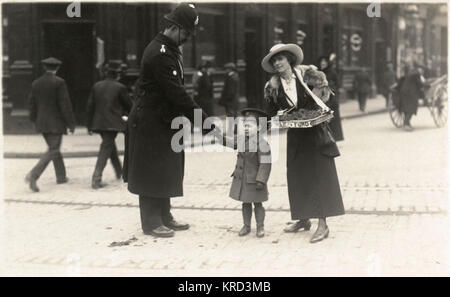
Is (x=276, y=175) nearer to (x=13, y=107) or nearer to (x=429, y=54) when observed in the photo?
(x=13, y=107)

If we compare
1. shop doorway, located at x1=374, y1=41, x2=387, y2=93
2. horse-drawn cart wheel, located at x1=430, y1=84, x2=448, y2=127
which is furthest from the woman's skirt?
shop doorway, located at x1=374, y1=41, x2=387, y2=93

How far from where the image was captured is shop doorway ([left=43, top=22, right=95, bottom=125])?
1767cm

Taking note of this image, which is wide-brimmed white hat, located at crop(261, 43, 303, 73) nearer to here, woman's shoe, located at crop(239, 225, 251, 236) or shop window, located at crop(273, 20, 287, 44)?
woman's shoe, located at crop(239, 225, 251, 236)

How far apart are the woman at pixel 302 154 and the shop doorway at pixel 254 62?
1706 cm

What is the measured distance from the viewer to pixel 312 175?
658cm

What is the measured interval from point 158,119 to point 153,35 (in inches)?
470

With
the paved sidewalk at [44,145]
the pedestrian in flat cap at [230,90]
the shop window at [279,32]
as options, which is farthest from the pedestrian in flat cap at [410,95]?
the shop window at [279,32]

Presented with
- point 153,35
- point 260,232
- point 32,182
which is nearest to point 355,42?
point 153,35

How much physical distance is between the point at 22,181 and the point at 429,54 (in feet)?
120

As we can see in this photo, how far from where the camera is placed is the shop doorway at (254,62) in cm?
2380

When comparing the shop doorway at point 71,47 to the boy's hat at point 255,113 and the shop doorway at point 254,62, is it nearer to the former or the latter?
the shop doorway at point 254,62

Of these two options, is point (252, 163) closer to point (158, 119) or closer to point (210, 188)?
point (158, 119)

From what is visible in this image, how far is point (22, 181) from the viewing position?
10.8m
